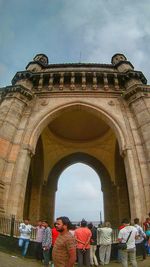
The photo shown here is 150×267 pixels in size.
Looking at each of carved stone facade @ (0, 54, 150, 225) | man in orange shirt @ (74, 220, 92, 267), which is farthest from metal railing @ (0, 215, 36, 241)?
man in orange shirt @ (74, 220, 92, 267)

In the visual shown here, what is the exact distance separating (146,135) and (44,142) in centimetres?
1066

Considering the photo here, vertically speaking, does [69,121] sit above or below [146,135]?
above

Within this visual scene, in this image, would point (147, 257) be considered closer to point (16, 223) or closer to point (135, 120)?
point (16, 223)

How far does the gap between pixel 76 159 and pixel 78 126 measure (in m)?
3.33

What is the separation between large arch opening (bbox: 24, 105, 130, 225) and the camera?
19.6 m

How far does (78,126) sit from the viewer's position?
22.0m

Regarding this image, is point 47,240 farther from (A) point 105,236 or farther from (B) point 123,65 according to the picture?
(B) point 123,65

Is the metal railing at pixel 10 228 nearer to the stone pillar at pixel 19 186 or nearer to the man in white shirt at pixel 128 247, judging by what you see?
the stone pillar at pixel 19 186

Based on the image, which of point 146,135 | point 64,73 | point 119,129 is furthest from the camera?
point 64,73

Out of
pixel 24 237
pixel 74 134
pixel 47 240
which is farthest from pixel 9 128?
pixel 74 134

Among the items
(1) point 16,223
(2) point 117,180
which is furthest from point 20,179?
(2) point 117,180

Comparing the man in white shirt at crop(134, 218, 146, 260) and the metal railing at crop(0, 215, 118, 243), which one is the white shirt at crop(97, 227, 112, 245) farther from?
the metal railing at crop(0, 215, 118, 243)

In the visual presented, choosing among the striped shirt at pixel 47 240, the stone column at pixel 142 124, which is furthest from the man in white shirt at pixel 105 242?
the stone column at pixel 142 124

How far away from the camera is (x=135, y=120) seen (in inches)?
604
